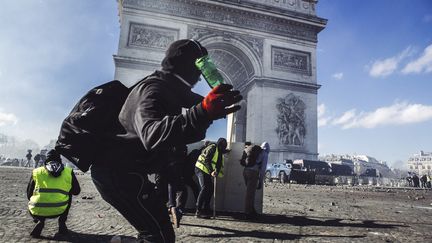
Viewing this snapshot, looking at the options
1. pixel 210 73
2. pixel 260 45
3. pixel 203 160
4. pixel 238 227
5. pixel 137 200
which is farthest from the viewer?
pixel 260 45

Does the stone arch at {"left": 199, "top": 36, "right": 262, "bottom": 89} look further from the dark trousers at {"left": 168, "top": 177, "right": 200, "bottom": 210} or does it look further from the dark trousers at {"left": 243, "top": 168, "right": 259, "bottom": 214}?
the dark trousers at {"left": 243, "top": 168, "right": 259, "bottom": 214}

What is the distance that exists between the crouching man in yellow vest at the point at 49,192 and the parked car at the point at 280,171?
1841 cm

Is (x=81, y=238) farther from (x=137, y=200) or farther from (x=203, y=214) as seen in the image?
(x=137, y=200)

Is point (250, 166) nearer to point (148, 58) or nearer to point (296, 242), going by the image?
point (296, 242)

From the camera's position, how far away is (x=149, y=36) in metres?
22.1

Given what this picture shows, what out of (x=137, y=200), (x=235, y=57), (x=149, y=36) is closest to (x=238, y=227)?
(x=137, y=200)

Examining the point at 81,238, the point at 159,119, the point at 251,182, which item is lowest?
the point at 81,238

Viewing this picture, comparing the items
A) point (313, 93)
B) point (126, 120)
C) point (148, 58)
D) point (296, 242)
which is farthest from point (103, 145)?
point (313, 93)

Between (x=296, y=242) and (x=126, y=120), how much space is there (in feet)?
11.0

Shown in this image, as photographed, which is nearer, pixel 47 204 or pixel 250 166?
pixel 47 204

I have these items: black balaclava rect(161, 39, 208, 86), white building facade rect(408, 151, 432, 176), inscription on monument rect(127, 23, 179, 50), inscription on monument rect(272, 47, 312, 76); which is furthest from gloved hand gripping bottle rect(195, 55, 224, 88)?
white building facade rect(408, 151, 432, 176)

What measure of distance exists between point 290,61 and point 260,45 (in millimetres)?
2902

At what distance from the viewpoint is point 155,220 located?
183cm

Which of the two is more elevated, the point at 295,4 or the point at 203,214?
the point at 295,4
